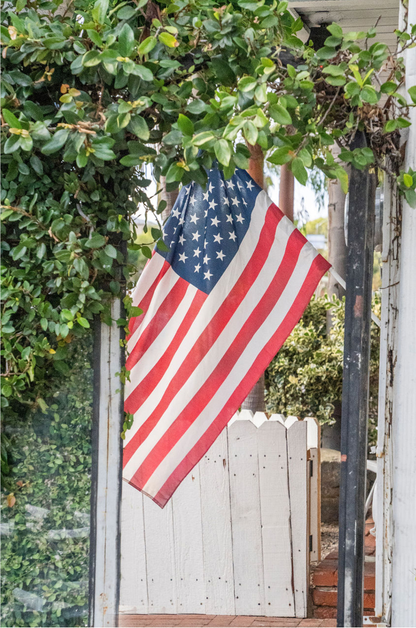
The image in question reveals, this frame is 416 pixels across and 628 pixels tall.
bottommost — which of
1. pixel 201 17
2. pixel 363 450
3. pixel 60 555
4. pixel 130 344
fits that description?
pixel 60 555

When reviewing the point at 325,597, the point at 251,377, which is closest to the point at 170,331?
the point at 251,377

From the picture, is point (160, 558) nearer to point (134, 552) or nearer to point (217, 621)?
point (134, 552)

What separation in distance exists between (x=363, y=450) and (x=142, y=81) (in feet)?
5.24

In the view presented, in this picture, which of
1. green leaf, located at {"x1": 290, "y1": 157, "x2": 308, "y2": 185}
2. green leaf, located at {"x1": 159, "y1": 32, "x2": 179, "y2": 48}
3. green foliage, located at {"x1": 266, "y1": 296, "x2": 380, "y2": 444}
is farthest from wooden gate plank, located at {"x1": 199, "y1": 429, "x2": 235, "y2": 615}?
green leaf, located at {"x1": 159, "y1": 32, "x2": 179, "y2": 48}

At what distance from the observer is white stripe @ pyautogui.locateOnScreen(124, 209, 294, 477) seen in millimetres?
3098

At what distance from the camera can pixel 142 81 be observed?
2115 millimetres

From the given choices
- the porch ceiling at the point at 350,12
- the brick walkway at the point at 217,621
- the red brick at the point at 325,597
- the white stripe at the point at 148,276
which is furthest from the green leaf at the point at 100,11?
the red brick at the point at 325,597

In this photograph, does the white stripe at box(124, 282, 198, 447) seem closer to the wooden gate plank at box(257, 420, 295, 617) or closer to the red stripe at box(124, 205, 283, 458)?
the red stripe at box(124, 205, 283, 458)

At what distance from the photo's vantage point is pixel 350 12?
3.83 metres

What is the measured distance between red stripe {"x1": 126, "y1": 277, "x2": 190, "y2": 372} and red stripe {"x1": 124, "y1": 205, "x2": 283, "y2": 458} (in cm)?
18

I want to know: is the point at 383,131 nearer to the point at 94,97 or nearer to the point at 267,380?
the point at 94,97

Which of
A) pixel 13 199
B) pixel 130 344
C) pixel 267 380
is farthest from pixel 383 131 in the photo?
pixel 267 380

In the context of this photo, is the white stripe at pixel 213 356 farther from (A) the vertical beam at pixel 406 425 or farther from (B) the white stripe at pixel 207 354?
(A) the vertical beam at pixel 406 425

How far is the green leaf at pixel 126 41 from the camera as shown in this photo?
1974mm
